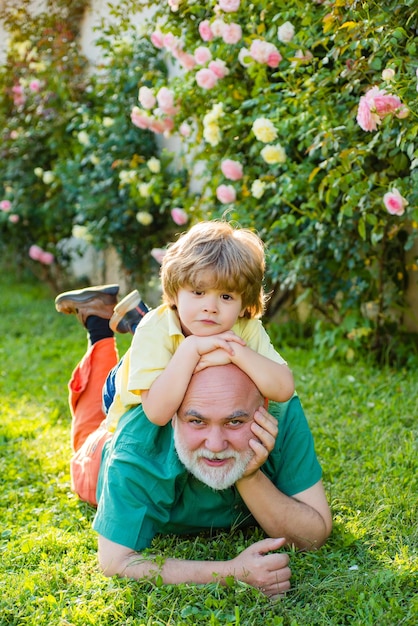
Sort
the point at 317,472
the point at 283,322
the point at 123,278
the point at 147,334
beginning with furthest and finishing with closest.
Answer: the point at 123,278 < the point at 283,322 < the point at 317,472 < the point at 147,334

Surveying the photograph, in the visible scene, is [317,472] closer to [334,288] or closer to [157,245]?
[334,288]

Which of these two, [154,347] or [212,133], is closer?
[154,347]

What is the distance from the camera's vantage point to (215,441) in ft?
8.18

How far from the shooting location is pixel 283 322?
243 inches

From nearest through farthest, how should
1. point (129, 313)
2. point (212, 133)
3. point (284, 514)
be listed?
point (284, 514)
point (129, 313)
point (212, 133)

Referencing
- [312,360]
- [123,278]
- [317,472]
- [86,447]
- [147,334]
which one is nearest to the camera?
[147,334]

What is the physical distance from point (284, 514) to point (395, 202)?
173 centimetres

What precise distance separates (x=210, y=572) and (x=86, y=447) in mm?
1084

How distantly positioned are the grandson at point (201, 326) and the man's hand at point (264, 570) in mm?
488

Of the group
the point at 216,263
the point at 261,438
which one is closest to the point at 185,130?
the point at 216,263

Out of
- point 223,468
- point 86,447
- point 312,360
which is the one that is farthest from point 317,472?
point 312,360

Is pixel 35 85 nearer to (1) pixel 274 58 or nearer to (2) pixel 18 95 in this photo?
(2) pixel 18 95

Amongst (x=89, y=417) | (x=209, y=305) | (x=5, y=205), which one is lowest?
(x=5, y=205)

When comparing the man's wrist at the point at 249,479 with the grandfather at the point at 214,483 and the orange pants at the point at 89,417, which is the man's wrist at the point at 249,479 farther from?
the orange pants at the point at 89,417
